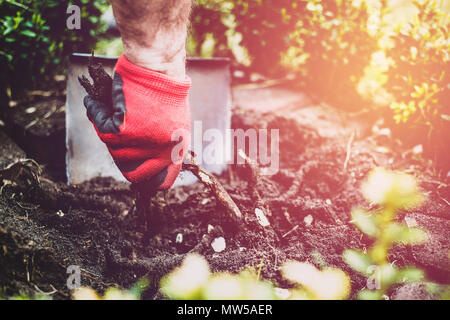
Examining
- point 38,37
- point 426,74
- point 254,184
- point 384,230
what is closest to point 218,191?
point 254,184

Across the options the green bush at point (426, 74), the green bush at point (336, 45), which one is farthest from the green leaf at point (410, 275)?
the green bush at point (336, 45)

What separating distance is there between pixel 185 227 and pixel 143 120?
81cm

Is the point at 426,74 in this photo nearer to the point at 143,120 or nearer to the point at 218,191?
the point at 218,191

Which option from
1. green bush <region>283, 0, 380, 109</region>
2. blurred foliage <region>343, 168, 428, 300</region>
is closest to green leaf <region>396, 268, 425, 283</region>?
blurred foliage <region>343, 168, 428, 300</region>

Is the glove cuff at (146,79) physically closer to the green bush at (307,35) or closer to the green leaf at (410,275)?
the green leaf at (410,275)

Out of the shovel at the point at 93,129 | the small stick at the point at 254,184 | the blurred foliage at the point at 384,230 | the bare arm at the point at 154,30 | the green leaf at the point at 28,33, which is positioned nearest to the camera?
the bare arm at the point at 154,30

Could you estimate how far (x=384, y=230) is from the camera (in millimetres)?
1696

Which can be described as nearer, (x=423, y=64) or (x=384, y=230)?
(x=384, y=230)

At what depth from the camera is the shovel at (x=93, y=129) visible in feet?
6.75

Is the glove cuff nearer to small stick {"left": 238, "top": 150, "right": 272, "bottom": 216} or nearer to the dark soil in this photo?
small stick {"left": 238, "top": 150, "right": 272, "bottom": 216}

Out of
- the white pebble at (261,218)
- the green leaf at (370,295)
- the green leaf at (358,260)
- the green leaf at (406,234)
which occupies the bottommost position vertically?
the green leaf at (370,295)
